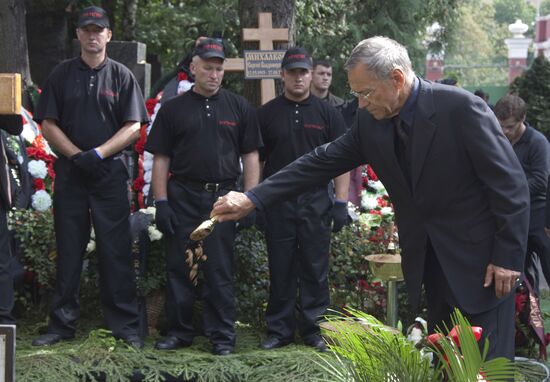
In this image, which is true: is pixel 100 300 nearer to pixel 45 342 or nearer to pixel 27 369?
pixel 45 342

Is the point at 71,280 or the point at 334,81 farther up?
the point at 334,81

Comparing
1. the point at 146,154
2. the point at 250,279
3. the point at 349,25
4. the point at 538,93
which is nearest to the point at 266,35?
the point at 146,154

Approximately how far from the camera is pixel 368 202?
9.68m

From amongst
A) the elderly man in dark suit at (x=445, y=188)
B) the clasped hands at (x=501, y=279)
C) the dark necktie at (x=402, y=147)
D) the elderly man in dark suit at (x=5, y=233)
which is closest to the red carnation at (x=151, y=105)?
the elderly man in dark suit at (x=5, y=233)

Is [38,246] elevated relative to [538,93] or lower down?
lower down

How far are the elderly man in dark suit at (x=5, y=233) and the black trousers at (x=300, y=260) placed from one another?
5.82 ft

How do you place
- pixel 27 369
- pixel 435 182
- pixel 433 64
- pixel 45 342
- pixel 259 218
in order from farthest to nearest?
pixel 433 64 → pixel 259 218 → pixel 45 342 → pixel 27 369 → pixel 435 182

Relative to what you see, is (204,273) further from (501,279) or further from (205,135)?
(501,279)

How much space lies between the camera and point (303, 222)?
721cm

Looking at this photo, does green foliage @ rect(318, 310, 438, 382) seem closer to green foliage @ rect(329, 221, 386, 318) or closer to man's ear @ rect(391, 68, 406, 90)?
man's ear @ rect(391, 68, 406, 90)

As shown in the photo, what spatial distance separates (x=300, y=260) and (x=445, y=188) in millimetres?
2841

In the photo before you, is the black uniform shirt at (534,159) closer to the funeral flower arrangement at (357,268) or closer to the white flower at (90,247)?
the funeral flower arrangement at (357,268)

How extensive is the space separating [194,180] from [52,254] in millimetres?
1290

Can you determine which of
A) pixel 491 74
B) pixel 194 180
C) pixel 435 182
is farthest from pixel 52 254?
pixel 491 74
